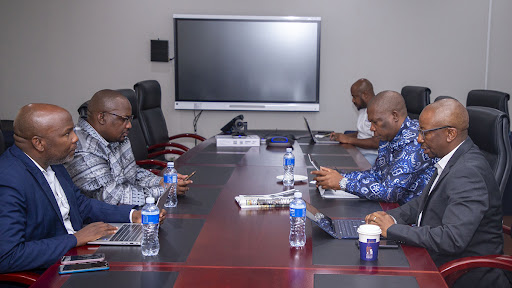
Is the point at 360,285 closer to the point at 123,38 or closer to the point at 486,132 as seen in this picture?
the point at 486,132

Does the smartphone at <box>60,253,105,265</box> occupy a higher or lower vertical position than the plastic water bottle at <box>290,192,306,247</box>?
lower

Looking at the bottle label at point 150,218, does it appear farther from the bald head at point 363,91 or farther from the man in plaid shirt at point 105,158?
the bald head at point 363,91

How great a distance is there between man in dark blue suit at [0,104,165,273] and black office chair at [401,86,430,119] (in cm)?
307

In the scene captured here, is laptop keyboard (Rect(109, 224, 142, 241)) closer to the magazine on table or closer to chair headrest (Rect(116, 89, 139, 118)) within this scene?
the magazine on table

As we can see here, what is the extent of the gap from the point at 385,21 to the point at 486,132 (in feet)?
13.1

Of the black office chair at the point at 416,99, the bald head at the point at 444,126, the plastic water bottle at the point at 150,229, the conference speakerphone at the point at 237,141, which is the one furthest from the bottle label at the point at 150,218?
the black office chair at the point at 416,99

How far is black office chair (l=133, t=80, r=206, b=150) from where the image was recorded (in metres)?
4.82

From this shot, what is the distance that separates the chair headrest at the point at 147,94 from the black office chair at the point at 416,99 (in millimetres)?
2396

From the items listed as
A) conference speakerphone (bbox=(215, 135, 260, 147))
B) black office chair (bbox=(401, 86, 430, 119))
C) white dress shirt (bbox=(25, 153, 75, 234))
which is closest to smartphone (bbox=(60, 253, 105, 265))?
white dress shirt (bbox=(25, 153, 75, 234))

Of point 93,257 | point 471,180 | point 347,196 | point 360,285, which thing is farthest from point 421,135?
point 93,257

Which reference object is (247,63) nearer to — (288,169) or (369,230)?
(288,169)

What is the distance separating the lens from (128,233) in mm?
Answer: 2141

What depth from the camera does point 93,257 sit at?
1.85 metres

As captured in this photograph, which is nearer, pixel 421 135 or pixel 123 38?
pixel 421 135
